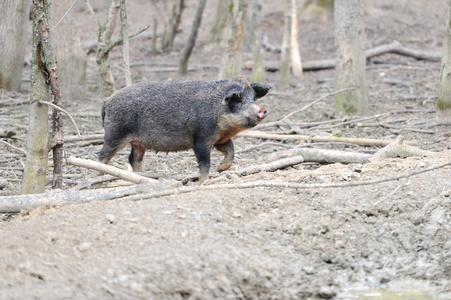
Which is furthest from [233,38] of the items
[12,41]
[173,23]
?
[173,23]

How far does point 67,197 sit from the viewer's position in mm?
5848

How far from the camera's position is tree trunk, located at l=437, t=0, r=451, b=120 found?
1031 cm

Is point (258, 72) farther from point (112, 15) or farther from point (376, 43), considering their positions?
point (376, 43)

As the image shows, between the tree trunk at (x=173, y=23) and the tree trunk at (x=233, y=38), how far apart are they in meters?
5.08

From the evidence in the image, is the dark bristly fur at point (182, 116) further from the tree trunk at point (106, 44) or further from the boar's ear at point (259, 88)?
the tree trunk at point (106, 44)

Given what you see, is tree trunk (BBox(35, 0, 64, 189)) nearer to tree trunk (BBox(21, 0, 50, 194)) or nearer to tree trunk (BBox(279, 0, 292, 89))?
tree trunk (BBox(21, 0, 50, 194))

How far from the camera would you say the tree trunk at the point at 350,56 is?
11.5 metres

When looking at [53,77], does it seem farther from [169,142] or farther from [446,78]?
[446,78]

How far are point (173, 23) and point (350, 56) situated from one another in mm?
8426

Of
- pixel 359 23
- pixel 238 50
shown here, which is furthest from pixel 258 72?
pixel 359 23

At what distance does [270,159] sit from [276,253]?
268 cm

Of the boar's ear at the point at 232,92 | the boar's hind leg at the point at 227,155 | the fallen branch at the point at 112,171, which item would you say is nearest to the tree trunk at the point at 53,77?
the fallen branch at the point at 112,171

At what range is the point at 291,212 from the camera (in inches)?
227

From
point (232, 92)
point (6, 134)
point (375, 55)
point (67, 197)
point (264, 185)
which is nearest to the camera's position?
point (67, 197)
